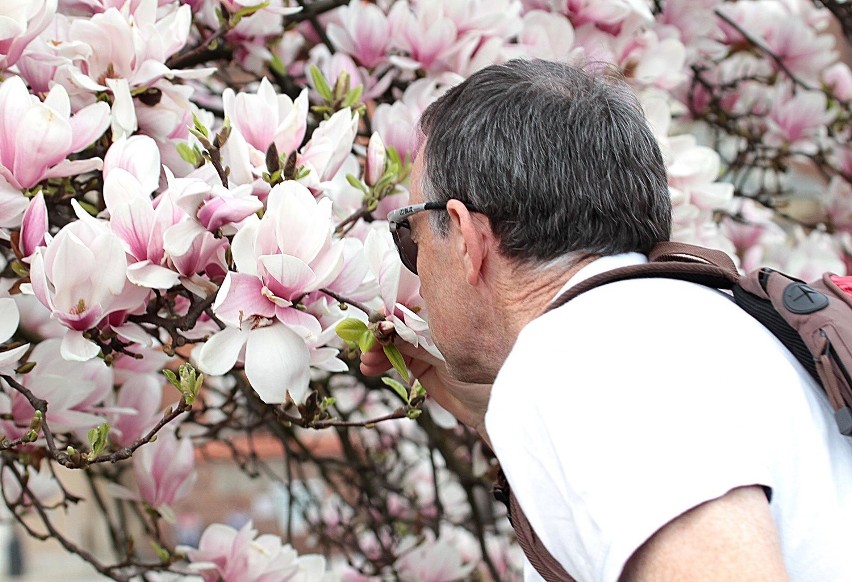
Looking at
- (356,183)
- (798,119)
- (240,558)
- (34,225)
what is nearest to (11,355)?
(34,225)

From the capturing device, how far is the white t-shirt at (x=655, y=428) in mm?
1001

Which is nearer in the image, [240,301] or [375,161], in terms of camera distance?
[240,301]

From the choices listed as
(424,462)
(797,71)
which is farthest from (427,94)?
(424,462)

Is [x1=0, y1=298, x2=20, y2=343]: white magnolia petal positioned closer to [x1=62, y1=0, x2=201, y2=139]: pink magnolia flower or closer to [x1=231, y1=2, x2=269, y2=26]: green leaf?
[x1=62, y1=0, x2=201, y2=139]: pink magnolia flower

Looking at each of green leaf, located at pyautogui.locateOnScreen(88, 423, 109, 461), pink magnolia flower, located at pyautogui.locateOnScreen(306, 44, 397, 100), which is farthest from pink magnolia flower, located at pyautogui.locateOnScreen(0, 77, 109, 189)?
pink magnolia flower, located at pyautogui.locateOnScreen(306, 44, 397, 100)

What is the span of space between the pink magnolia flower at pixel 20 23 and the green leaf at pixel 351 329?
22.1 inches

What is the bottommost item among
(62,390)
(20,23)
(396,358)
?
(62,390)

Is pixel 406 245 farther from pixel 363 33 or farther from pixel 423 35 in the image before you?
pixel 363 33

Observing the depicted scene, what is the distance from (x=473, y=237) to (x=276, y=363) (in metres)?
0.28

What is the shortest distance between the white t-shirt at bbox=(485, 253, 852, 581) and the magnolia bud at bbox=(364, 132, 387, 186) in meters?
0.63

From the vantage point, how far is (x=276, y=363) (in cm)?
138

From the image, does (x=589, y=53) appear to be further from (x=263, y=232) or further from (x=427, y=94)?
Result: (x=263, y=232)

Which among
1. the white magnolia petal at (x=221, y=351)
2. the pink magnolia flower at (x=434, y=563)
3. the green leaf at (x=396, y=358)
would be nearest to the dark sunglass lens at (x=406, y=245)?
the green leaf at (x=396, y=358)

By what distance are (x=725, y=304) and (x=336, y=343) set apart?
0.58 metres
